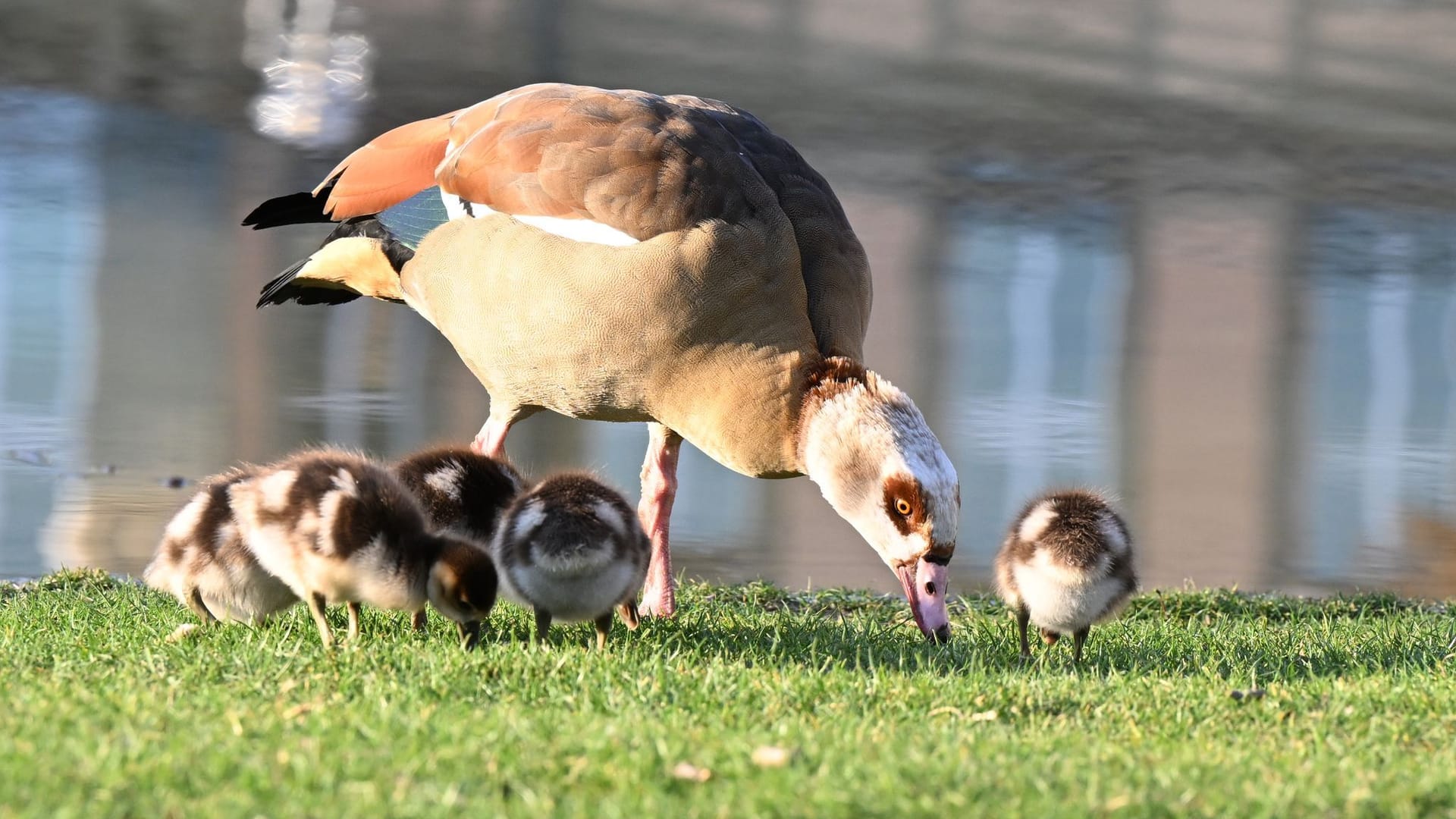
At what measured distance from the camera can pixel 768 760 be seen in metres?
3.18

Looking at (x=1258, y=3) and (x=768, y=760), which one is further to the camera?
(x=1258, y=3)

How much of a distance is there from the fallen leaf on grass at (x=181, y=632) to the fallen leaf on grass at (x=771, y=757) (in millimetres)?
2144

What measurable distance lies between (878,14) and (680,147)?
2309 centimetres

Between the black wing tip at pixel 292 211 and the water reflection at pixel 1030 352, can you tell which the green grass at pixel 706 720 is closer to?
the black wing tip at pixel 292 211

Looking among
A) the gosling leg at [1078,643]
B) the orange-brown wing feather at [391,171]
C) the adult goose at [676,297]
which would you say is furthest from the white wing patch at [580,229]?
the gosling leg at [1078,643]

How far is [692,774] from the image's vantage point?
3.08 meters

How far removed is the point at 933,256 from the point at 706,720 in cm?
1345

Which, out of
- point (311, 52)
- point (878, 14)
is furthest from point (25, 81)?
point (878, 14)

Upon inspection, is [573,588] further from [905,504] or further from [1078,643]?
[1078,643]

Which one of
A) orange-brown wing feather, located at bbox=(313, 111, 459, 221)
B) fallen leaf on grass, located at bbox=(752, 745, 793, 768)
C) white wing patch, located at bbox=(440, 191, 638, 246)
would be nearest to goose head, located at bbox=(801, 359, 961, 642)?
white wing patch, located at bbox=(440, 191, 638, 246)

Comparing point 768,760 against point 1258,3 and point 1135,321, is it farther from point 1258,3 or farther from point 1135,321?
point 1258,3

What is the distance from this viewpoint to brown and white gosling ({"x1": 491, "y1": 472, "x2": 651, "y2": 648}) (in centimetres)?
448

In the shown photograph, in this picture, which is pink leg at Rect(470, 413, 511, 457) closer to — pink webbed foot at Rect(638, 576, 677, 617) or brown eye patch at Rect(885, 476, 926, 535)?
pink webbed foot at Rect(638, 576, 677, 617)

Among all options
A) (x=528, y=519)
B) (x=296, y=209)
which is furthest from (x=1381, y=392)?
(x=528, y=519)
